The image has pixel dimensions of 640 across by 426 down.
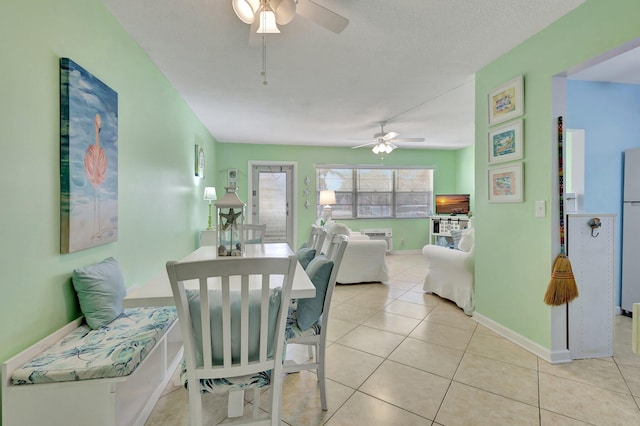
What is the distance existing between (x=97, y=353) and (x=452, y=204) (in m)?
6.75

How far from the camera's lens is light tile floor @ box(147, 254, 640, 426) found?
1635mm

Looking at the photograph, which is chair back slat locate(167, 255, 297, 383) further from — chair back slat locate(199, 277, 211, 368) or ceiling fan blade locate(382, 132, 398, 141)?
ceiling fan blade locate(382, 132, 398, 141)

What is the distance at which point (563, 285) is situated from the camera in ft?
6.95

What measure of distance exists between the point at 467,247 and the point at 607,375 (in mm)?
1561

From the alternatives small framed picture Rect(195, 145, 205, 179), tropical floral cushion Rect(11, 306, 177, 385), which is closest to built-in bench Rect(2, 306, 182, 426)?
tropical floral cushion Rect(11, 306, 177, 385)

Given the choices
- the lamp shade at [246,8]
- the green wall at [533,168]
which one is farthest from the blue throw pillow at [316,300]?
the green wall at [533,168]

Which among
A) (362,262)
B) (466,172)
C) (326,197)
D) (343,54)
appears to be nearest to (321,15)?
(343,54)

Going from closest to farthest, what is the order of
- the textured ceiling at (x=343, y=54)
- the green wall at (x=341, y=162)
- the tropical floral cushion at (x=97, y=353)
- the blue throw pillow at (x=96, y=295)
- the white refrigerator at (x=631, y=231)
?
the tropical floral cushion at (x=97, y=353) → the blue throw pillow at (x=96, y=295) → the textured ceiling at (x=343, y=54) → the white refrigerator at (x=631, y=231) → the green wall at (x=341, y=162)

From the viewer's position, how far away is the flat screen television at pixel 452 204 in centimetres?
654

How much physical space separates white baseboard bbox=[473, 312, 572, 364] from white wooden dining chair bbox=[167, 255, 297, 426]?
6.94 ft

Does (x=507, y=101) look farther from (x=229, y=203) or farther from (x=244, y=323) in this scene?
(x=244, y=323)

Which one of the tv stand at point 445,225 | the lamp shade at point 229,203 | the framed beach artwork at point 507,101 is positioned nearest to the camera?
the lamp shade at point 229,203

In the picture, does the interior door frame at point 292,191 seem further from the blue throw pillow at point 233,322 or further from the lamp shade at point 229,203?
the blue throw pillow at point 233,322

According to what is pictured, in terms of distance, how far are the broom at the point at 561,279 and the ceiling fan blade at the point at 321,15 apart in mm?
1779
